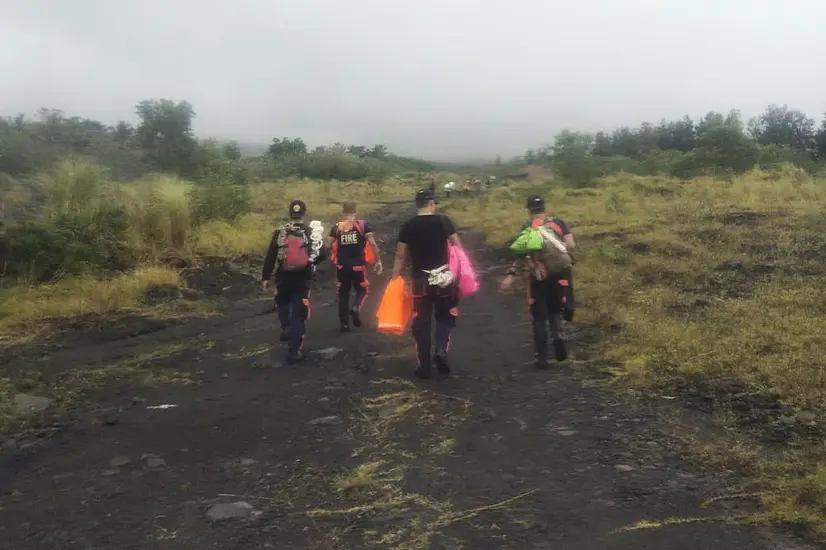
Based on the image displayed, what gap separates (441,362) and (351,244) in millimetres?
2848

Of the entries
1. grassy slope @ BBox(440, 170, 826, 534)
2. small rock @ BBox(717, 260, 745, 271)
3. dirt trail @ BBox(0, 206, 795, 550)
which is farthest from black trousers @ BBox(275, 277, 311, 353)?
small rock @ BBox(717, 260, 745, 271)

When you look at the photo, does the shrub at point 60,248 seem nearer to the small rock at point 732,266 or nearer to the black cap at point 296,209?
the black cap at point 296,209

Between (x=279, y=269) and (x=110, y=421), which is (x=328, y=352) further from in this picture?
(x=110, y=421)

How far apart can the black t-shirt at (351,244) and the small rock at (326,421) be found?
12.2 ft

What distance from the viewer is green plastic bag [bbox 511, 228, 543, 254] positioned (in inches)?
277

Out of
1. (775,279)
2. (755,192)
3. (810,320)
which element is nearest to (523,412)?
(810,320)

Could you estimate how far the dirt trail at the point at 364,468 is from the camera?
3.74 meters

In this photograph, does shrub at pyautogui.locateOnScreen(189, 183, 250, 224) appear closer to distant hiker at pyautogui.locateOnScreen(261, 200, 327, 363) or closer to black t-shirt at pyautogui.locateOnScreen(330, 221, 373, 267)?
black t-shirt at pyautogui.locateOnScreen(330, 221, 373, 267)

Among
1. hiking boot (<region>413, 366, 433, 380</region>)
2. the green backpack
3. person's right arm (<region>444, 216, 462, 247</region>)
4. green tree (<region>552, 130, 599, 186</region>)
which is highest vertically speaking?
green tree (<region>552, 130, 599, 186</region>)

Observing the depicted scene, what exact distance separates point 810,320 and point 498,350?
10.6 ft

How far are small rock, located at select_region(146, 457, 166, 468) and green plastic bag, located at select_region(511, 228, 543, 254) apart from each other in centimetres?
384

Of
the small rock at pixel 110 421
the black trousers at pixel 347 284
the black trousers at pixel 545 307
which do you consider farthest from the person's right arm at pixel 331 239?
the small rock at pixel 110 421

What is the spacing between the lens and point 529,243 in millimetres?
7059

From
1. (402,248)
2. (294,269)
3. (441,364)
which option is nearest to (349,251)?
(294,269)
